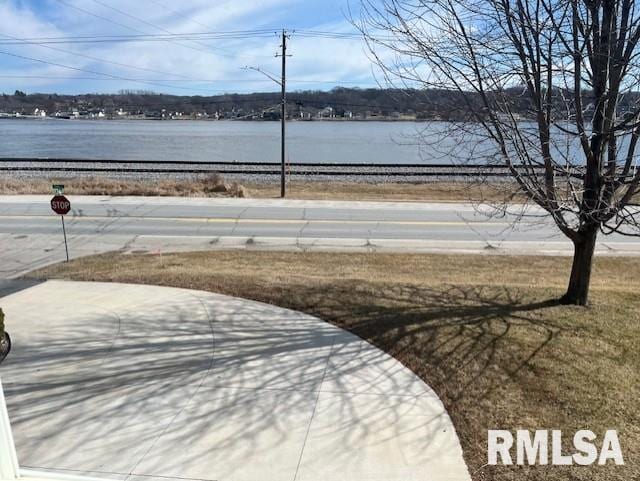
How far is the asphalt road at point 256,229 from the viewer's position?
15.1m

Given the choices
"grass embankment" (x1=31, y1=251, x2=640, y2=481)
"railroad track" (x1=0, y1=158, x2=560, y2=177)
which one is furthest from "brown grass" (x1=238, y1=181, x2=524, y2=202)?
"grass embankment" (x1=31, y1=251, x2=640, y2=481)

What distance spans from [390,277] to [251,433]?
666 cm

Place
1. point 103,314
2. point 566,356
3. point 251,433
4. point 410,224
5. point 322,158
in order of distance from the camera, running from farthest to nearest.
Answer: point 322,158 → point 410,224 → point 103,314 → point 566,356 → point 251,433

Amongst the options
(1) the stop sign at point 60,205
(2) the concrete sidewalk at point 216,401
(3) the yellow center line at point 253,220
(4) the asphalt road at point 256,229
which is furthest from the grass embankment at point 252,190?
(2) the concrete sidewalk at point 216,401

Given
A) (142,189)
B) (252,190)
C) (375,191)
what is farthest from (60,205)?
(375,191)

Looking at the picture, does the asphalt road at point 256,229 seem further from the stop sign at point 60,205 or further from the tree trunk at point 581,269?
the tree trunk at point 581,269

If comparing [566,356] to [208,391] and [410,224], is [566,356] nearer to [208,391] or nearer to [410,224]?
[208,391]

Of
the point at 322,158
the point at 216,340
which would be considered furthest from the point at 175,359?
the point at 322,158

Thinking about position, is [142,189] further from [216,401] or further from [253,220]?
[216,401]

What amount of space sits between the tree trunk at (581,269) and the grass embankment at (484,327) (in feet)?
0.77

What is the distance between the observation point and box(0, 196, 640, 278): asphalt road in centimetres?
1510

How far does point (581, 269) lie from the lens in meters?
7.57

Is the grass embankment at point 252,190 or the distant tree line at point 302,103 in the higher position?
the distant tree line at point 302,103

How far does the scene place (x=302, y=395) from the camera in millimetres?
5387
